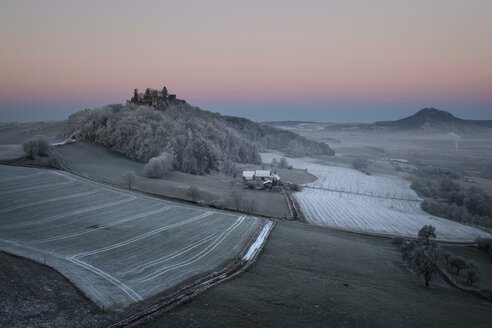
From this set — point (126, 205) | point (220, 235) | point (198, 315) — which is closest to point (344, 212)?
point (220, 235)

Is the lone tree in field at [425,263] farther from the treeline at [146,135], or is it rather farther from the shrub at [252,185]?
the treeline at [146,135]

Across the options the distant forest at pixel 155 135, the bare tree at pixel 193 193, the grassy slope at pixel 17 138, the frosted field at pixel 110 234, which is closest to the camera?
the frosted field at pixel 110 234

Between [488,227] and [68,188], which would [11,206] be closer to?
[68,188]

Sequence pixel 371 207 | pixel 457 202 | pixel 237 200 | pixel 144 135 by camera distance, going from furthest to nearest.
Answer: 1. pixel 144 135
2. pixel 457 202
3. pixel 371 207
4. pixel 237 200

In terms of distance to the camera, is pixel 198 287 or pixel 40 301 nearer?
pixel 40 301

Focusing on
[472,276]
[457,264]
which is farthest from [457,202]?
[472,276]

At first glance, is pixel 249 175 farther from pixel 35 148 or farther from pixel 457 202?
pixel 457 202

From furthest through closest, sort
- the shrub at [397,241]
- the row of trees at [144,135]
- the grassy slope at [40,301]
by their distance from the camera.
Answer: the row of trees at [144,135]
the shrub at [397,241]
the grassy slope at [40,301]

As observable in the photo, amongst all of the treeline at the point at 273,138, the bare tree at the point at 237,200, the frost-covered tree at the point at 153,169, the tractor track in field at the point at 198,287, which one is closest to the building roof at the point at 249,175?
the frost-covered tree at the point at 153,169
